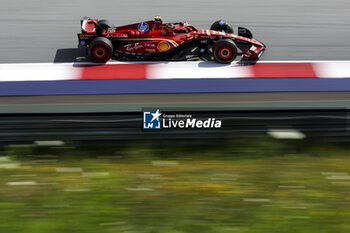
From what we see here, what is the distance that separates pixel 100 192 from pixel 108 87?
181 cm

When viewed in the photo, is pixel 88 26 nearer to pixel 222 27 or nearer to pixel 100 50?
pixel 100 50

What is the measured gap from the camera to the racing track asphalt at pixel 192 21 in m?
9.46

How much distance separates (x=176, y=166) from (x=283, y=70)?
3.37m

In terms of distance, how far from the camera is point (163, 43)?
8.84 m

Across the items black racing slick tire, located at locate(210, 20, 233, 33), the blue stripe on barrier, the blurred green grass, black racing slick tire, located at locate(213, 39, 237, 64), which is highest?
black racing slick tire, located at locate(210, 20, 233, 33)

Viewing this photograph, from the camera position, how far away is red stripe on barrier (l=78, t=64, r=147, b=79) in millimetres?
8320

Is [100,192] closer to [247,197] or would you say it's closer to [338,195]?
[247,197]

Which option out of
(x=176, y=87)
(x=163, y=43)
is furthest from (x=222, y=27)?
(x=176, y=87)

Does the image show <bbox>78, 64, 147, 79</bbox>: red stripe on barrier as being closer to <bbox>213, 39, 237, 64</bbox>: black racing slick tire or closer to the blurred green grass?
<bbox>213, 39, 237, 64</bbox>: black racing slick tire

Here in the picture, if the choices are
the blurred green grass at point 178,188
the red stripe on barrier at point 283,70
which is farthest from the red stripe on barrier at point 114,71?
the blurred green grass at point 178,188

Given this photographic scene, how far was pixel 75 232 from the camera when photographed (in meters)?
4.52

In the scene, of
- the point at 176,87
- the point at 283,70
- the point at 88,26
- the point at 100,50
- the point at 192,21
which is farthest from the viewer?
the point at 192,21

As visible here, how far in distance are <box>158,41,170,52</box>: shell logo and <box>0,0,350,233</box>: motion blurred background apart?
8.38 ft

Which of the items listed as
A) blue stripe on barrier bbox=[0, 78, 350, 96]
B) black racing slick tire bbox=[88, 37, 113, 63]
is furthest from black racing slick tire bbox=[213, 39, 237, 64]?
black racing slick tire bbox=[88, 37, 113, 63]
